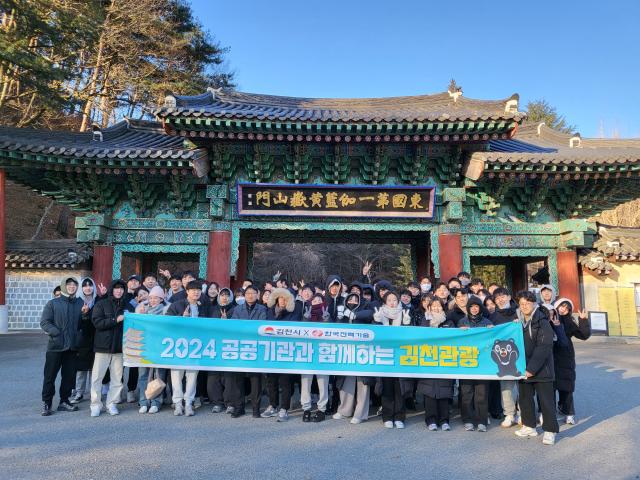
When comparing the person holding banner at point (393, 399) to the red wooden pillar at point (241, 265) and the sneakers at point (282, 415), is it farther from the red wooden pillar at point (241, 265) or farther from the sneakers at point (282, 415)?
the red wooden pillar at point (241, 265)

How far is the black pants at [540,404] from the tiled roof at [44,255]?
552 inches

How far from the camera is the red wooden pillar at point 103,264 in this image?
1053 cm

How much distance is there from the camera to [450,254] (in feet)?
34.6

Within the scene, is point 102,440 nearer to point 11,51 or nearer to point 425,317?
point 425,317

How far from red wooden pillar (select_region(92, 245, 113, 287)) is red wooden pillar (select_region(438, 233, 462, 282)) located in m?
8.58

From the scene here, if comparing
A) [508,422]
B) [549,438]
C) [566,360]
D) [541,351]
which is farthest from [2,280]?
[566,360]

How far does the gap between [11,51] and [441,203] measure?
17.6 meters

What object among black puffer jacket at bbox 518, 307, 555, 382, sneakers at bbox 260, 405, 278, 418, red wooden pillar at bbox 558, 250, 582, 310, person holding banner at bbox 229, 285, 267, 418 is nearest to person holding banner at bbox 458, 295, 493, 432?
black puffer jacket at bbox 518, 307, 555, 382

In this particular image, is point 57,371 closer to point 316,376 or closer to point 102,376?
point 102,376

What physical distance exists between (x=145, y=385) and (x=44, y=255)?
11.5 m

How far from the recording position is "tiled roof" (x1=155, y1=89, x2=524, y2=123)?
935 cm

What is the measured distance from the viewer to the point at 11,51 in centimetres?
1620

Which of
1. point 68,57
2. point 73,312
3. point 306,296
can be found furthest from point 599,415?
point 68,57

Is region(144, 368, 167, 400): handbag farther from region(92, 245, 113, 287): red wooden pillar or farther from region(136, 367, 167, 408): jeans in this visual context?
region(92, 245, 113, 287): red wooden pillar
